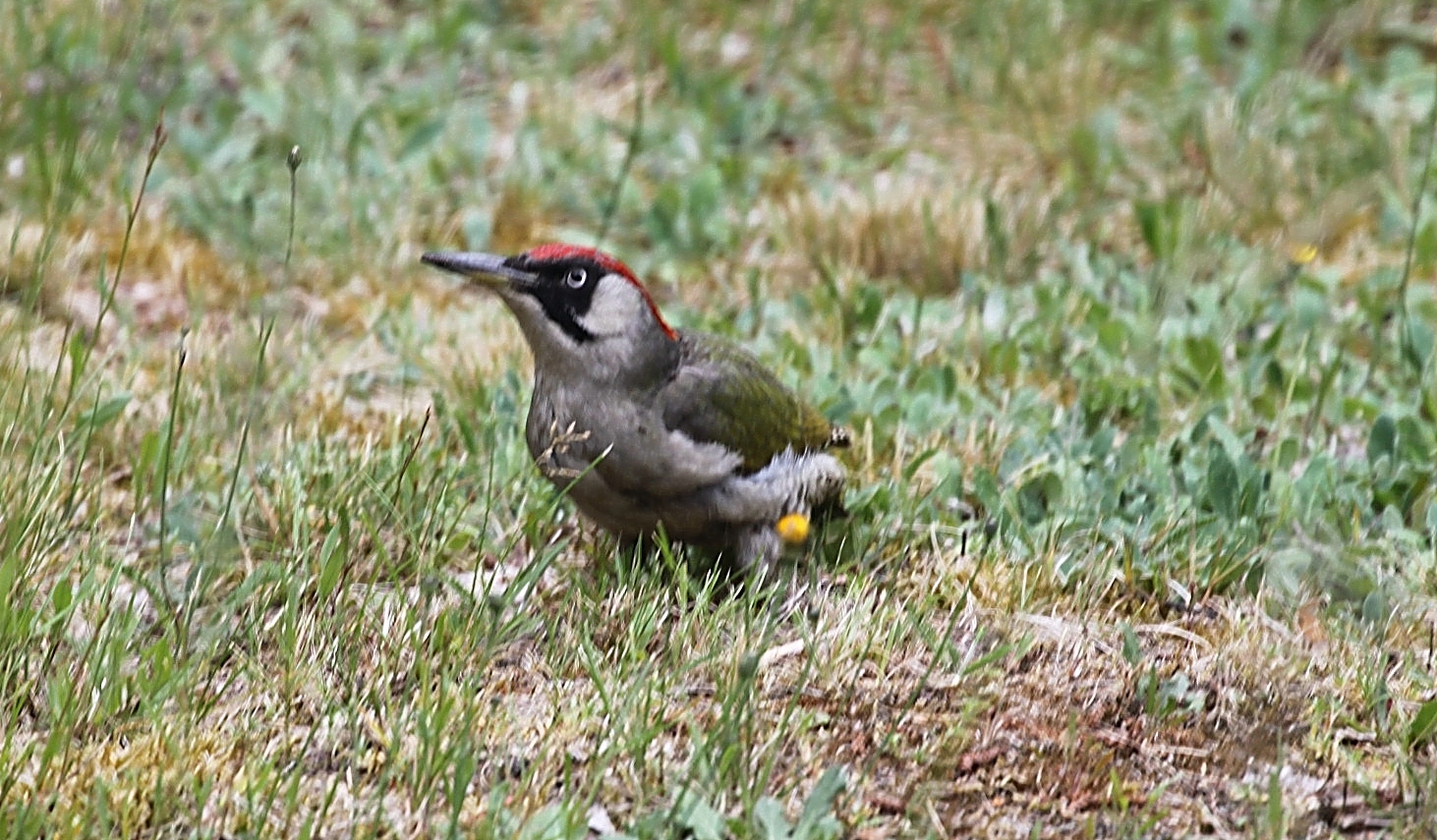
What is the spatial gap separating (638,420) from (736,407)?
32cm

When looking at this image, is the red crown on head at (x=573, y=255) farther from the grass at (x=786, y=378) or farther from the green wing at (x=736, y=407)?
the grass at (x=786, y=378)

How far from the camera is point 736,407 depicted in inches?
177

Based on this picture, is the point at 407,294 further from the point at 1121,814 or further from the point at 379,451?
the point at 1121,814

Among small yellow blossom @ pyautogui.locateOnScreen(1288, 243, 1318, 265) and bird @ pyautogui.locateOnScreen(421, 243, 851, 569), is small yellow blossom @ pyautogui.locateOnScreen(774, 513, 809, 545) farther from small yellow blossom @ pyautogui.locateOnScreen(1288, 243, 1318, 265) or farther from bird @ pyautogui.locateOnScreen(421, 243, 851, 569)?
small yellow blossom @ pyautogui.locateOnScreen(1288, 243, 1318, 265)

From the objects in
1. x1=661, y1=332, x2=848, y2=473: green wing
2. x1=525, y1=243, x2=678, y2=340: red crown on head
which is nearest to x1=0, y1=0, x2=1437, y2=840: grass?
x1=661, y1=332, x2=848, y2=473: green wing

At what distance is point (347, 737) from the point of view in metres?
3.64

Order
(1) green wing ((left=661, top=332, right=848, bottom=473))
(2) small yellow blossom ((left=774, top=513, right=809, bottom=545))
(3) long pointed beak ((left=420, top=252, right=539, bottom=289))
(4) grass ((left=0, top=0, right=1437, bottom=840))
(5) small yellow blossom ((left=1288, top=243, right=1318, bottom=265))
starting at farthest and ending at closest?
(5) small yellow blossom ((left=1288, top=243, right=1318, bottom=265)) < (2) small yellow blossom ((left=774, top=513, right=809, bottom=545)) < (1) green wing ((left=661, top=332, right=848, bottom=473)) < (3) long pointed beak ((left=420, top=252, right=539, bottom=289)) < (4) grass ((left=0, top=0, right=1437, bottom=840))

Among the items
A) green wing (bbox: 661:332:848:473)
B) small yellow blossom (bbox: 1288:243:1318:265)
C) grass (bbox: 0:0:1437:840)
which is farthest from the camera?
small yellow blossom (bbox: 1288:243:1318:265)

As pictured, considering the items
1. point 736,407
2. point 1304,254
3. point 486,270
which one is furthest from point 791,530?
point 1304,254

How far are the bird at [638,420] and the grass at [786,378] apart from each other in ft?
0.61

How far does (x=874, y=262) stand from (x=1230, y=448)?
1.93 metres

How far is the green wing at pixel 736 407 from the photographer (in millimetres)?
4387

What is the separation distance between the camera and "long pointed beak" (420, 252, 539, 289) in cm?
417

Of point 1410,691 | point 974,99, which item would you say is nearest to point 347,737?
point 1410,691
